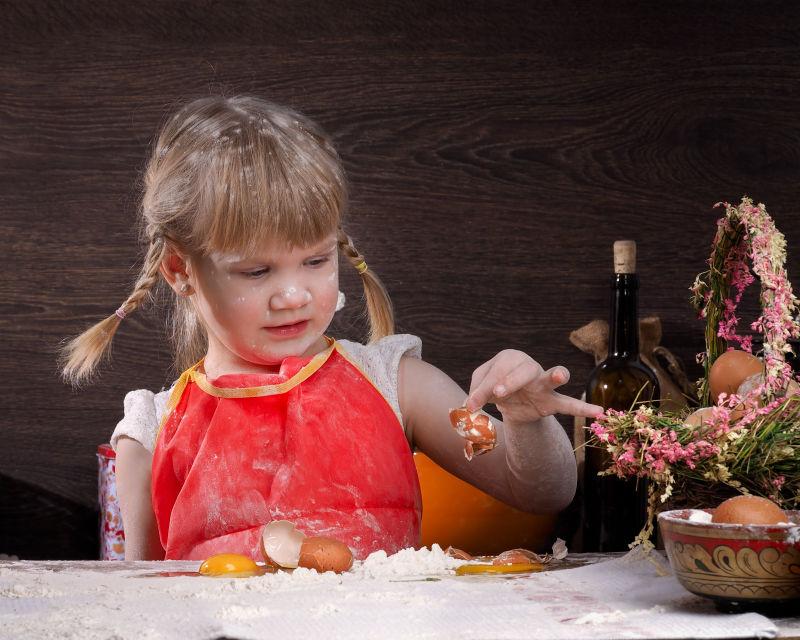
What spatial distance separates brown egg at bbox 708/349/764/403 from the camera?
1031mm

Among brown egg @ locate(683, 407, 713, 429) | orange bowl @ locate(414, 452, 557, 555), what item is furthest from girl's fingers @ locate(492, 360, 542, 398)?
orange bowl @ locate(414, 452, 557, 555)

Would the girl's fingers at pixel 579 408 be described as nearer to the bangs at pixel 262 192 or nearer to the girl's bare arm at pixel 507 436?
the girl's bare arm at pixel 507 436

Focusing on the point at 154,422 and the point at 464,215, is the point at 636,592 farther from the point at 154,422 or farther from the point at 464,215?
the point at 464,215

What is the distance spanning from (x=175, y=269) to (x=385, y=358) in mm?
310

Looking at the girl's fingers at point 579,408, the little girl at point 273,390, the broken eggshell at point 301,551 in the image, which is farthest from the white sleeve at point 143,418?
the girl's fingers at point 579,408

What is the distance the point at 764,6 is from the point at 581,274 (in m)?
0.66

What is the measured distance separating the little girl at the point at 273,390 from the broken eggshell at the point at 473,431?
0.52ft

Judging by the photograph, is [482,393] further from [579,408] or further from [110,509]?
[110,509]

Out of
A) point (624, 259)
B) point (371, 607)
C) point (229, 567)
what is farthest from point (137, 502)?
point (624, 259)

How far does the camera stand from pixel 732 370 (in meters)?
1.04

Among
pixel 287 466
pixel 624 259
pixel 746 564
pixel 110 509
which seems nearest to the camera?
pixel 746 564

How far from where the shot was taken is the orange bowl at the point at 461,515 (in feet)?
5.65

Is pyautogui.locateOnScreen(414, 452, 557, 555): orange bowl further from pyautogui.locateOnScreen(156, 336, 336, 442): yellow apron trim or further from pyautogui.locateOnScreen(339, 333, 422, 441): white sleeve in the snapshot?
pyautogui.locateOnScreen(156, 336, 336, 442): yellow apron trim

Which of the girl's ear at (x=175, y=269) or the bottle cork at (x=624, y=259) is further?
the bottle cork at (x=624, y=259)
